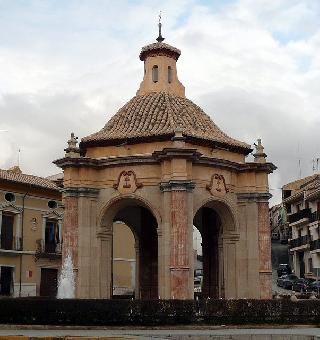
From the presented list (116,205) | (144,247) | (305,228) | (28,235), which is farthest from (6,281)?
(305,228)

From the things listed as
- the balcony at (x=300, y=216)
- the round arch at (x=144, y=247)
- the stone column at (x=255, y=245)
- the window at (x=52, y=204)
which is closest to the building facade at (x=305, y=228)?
the balcony at (x=300, y=216)

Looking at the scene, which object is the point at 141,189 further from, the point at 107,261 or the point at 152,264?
the point at 152,264

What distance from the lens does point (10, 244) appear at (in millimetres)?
45375

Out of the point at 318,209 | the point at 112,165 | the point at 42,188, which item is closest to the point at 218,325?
the point at 112,165

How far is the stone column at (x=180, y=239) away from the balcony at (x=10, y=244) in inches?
933

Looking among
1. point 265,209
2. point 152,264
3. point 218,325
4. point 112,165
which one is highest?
point 112,165

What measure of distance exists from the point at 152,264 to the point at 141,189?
631 centimetres

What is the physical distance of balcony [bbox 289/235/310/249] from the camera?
62.4 meters

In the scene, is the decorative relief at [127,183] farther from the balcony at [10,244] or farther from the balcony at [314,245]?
the balcony at [314,245]

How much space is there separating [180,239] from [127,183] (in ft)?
11.0

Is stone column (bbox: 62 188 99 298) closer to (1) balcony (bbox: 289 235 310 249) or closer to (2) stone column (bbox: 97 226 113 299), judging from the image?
(2) stone column (bbox: 97 226 113 299)

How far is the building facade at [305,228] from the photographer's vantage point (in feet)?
194

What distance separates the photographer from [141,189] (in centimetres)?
2520

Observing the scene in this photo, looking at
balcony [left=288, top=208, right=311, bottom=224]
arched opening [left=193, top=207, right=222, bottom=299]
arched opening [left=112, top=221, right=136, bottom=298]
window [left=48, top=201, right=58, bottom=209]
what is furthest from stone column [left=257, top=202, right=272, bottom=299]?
balcony [left=288, top=208, right=311, bottom=224]
